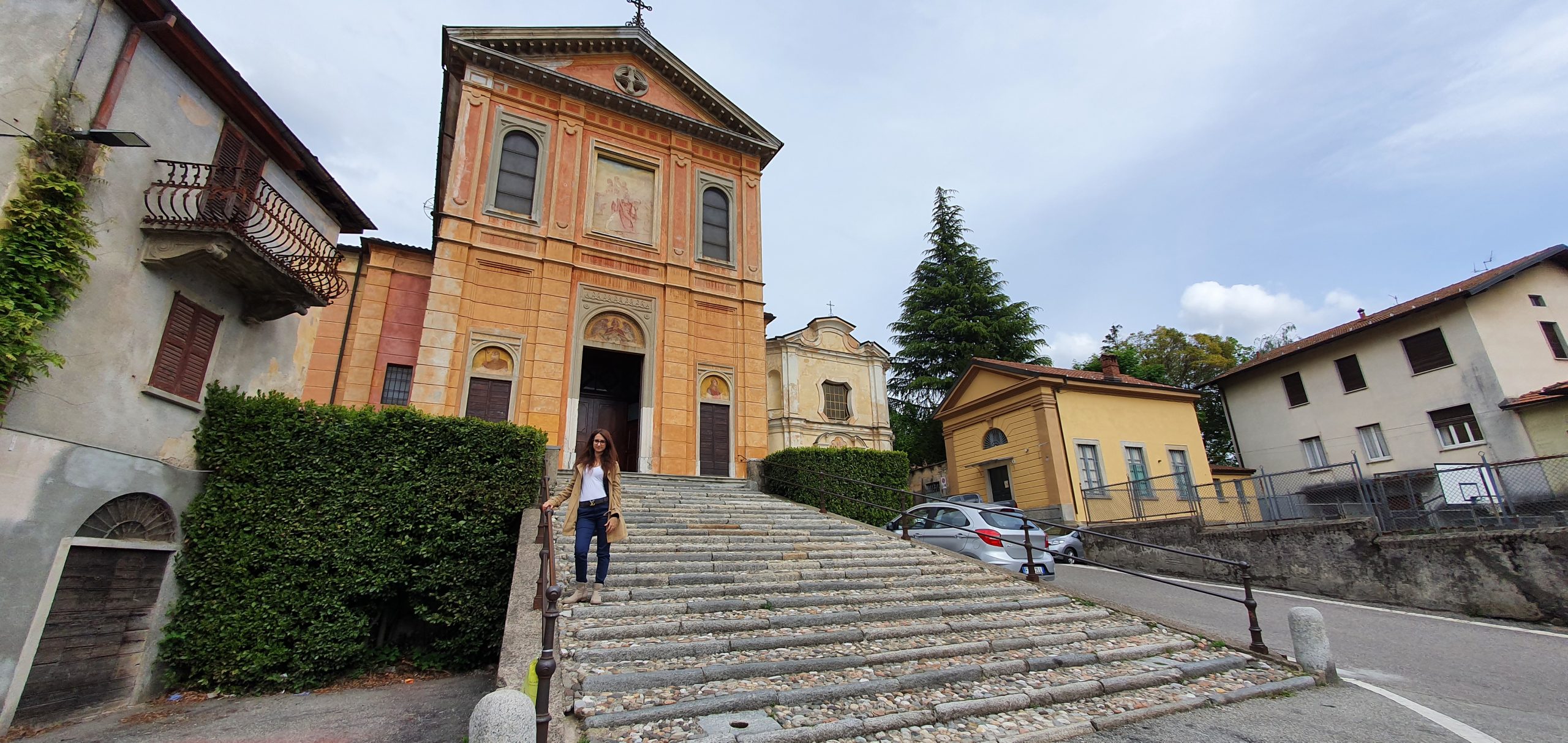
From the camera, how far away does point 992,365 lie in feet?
68.8

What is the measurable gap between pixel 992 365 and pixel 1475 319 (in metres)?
13.1

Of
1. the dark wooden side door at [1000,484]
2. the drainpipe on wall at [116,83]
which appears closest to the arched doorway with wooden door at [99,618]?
the drainpipe on wall at [116,83]

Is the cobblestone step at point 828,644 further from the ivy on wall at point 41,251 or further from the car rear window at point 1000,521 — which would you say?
the ivy on wall at point 41,251

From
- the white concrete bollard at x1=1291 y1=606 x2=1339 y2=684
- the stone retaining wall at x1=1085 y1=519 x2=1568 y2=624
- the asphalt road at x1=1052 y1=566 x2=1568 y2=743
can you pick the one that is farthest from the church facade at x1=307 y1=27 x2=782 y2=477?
the white concrete bollard at x1=1291 y1=606 x2=1339 y2=684

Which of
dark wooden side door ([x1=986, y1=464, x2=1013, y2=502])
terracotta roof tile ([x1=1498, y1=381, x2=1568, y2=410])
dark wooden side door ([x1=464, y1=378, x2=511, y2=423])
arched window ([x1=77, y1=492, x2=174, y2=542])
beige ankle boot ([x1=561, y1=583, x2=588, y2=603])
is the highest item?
dark wooden side door ([x1=464, y1=378, x2=511, y2=423])

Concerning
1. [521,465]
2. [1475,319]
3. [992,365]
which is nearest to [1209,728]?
[521,465]

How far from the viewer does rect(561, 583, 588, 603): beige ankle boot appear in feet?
20.1

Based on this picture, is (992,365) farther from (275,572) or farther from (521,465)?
(275,572)

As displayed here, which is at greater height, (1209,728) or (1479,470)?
(1479,470)

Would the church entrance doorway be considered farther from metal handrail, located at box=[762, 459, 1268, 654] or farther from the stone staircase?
the stone staircase

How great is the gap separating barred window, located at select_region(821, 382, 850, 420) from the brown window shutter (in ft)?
59.5

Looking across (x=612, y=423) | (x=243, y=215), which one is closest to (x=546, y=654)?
(x=243, y=215)

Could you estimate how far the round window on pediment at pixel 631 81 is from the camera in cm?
1792

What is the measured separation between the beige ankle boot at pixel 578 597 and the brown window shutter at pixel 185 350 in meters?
5.70
